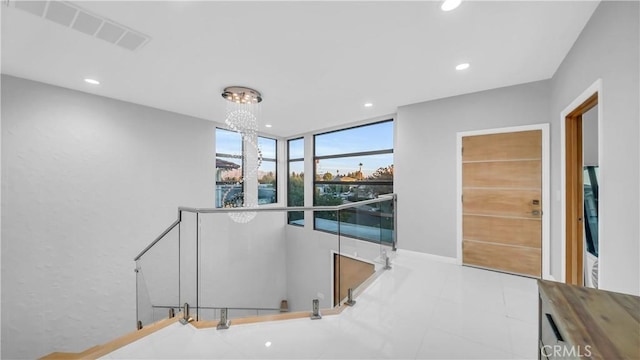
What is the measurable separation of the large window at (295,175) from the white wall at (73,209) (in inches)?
130

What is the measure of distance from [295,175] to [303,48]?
4.87m

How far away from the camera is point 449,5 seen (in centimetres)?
180

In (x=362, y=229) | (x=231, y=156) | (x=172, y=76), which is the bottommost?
(x=362, y=229)

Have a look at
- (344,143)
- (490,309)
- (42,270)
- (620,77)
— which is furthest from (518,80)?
(42,270)

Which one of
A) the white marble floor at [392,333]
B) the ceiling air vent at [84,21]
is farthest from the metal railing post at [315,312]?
the ceiling air vent at [84,21]

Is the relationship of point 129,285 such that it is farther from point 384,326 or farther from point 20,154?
point 384,326

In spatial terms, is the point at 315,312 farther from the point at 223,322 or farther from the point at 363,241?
the point at 363,241

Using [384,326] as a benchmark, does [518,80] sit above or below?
above

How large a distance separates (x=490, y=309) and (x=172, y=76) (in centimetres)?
455

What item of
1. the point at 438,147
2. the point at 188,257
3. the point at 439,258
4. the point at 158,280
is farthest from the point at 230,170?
the point at 439,258

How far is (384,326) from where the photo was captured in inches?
86.2

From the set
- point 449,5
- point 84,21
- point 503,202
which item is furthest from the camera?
point 503,202

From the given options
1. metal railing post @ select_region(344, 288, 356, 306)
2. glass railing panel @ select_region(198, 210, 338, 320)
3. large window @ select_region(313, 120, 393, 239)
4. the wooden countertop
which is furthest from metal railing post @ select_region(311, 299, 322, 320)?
large window @ select_region(313, 120, 393, 239)

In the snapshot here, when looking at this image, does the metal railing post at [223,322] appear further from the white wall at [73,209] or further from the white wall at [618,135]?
the white wall at [618,135]
